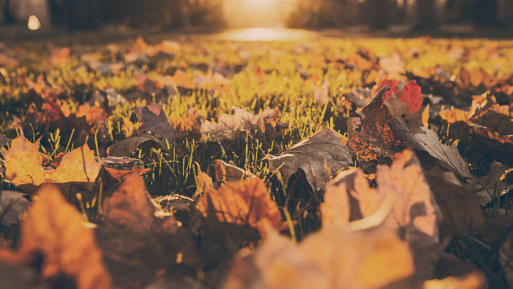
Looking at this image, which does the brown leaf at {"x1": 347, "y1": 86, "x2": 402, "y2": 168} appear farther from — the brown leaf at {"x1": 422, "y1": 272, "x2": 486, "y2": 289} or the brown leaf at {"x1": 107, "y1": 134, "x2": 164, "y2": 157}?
the brown leaf at {"x1": 107, "y1": 134, "x2": 164, "y2": 157}

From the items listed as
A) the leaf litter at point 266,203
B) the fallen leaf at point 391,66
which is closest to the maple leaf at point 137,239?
the leaf litter at point 266,203

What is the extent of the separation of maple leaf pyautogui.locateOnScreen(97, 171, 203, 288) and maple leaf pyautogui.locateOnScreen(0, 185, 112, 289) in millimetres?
150

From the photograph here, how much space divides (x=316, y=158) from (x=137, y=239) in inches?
22.6

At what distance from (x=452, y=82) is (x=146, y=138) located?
6.81 ft

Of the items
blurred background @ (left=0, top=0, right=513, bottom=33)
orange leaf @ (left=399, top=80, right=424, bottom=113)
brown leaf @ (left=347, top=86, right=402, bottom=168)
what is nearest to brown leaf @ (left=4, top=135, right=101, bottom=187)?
brown leaf @ (left=347, top=86, right=402, bottom=168)

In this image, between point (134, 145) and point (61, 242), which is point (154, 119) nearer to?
point (134, 145)

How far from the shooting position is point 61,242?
1.31 feet

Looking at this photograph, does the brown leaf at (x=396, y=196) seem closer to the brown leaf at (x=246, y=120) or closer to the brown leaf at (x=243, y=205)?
the brown leaf at (x=243, y=205)

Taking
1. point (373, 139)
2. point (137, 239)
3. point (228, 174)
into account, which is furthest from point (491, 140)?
point (137, 239)

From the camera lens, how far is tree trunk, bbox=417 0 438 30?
1505cm

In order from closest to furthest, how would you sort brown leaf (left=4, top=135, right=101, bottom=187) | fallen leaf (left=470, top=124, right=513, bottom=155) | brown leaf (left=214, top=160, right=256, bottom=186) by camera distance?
brown leaf (left=4, top=135, right=101, bottom=187)
brown leaf (left=214, top=160, right=256, bottom=186)
fallen leaf (left=470, top=124, right=513, bottom=155)

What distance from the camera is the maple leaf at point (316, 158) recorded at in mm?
980

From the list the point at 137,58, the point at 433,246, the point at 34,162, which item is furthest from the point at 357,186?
the point at 137,58

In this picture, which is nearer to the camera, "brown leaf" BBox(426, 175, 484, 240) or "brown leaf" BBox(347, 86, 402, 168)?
"brown leaf" BBox(426, 175, 484, 240)
